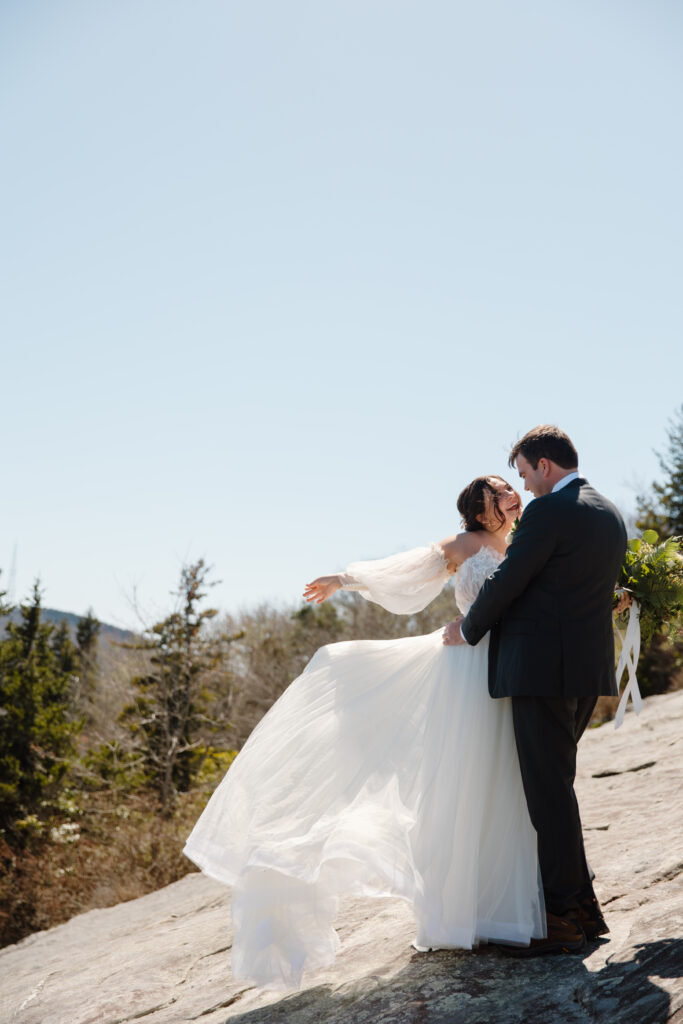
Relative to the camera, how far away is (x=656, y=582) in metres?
4.70

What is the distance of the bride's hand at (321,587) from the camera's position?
4.96m

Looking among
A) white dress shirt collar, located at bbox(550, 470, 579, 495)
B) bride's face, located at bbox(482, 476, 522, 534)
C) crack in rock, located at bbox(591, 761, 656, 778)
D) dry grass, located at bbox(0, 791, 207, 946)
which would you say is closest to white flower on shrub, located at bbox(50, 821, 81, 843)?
dry grass, located at bbox(0, 791, 207, 946)

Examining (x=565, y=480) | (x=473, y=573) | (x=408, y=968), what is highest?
(x=565, y=480)

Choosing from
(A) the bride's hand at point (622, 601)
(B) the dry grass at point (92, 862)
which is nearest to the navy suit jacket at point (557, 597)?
(A) the bride's hand at point (622, 601)

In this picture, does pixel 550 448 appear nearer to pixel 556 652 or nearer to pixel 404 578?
pixel 556 652

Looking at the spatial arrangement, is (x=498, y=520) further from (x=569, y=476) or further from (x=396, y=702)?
(x=396, y=702)

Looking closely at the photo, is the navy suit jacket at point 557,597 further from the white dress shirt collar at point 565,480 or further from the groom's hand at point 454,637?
the groom's hand at point 454,637

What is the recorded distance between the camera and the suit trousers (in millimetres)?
4031

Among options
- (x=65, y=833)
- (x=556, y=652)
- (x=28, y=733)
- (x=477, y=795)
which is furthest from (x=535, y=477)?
(x=28, y=733)

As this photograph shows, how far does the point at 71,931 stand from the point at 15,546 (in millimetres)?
20333

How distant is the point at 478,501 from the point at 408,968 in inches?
Answer: 93.5

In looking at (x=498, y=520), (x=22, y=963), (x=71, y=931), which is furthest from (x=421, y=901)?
(x=71, y=931)

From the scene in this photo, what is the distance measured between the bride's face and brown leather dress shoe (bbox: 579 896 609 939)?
6.26ft

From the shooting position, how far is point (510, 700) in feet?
14.1
